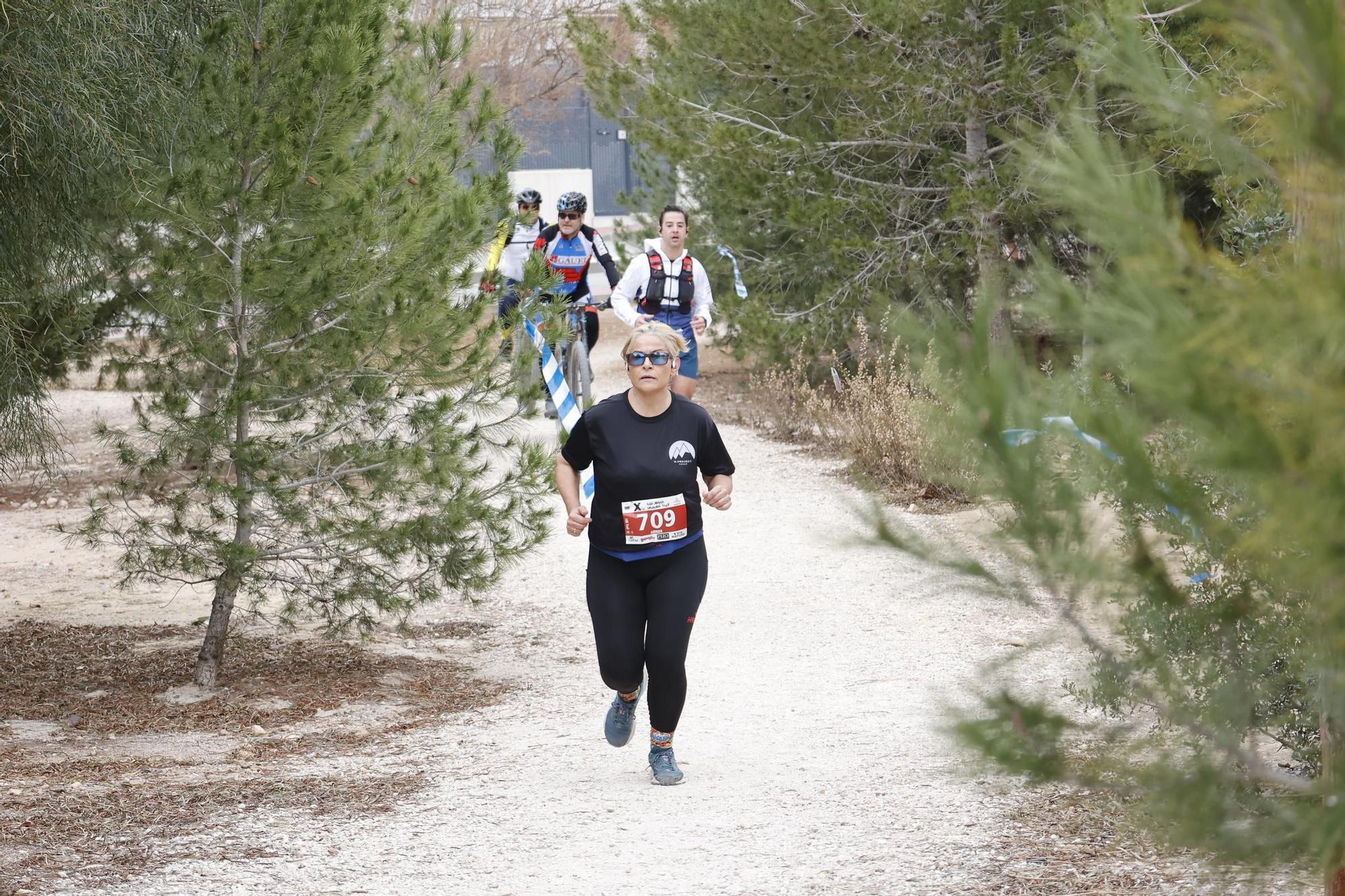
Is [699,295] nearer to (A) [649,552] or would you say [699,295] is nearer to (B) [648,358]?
(B) [648,358]

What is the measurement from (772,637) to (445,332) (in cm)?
227

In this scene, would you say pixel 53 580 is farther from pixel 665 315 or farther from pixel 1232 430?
pixel 1232 430

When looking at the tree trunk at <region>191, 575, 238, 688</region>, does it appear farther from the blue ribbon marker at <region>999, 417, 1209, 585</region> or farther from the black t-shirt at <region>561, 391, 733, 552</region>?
the blue ribbon marker at <region>999, 417, 1209, 585</region>

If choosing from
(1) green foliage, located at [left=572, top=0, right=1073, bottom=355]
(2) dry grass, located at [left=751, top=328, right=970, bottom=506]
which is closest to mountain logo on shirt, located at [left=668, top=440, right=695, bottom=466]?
(2) dry grass, located at [left=751, top=328, right=970, bottom=506]

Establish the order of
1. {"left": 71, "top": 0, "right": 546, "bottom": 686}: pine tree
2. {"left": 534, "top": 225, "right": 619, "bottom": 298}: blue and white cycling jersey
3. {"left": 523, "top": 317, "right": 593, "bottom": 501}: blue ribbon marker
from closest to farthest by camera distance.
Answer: {"left": 71, "top": 0, "right": 546, "bottom": 686}: pine tree < {"left": 523, "top": 317, "right": 593, "bottom": 501}: blue ribbon marker < {"left": 534, "top": 225, "right": 619, "bottom": 298}: blue and white cycling jersey

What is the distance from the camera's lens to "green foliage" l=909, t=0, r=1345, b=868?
1.67 m

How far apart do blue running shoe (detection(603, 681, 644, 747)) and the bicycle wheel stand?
691 cm

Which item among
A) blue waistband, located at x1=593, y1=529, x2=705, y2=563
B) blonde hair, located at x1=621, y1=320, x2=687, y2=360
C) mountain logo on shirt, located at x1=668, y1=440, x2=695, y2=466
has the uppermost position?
blonde hair, located at x1=621, y1=320, x2=687, y2=360

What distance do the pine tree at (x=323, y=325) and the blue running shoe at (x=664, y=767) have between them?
162 cm

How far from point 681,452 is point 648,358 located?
0.34m

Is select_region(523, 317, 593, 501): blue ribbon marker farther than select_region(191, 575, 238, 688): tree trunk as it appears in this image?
Yes

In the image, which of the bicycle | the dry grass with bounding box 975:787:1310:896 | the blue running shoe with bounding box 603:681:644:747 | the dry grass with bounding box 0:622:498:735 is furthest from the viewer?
the bicycle

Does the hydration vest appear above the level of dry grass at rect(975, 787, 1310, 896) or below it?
above

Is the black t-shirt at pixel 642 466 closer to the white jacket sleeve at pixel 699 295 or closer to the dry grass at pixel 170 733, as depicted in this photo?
the dry grass at pixel 170 733
